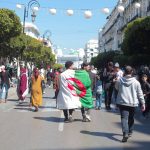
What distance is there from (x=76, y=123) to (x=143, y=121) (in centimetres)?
246

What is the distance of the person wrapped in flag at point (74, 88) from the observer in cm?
1374

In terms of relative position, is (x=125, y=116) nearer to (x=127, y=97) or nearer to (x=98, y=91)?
(x=127, y=97)

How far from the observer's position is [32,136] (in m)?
11.1

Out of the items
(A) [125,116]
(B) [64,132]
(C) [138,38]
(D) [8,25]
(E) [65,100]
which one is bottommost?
(B) [64,132]

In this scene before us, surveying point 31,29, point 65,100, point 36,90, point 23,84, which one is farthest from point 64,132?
point 31,29

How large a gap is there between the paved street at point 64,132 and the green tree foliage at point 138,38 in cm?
2906

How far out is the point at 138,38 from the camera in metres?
46.0

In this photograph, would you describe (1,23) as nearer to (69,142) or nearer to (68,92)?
(68,92)

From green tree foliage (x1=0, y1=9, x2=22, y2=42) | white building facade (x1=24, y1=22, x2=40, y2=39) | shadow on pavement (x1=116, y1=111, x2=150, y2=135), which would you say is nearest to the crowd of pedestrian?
shadow on pavement (x1=116, y1=111, x2=150, y2=135)

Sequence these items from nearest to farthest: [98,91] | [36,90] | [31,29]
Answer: [36,90] < [98,91] < [31,29]

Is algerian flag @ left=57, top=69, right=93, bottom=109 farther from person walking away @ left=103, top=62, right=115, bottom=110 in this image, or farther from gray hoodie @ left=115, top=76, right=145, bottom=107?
person walking away @ left=103, top=62, right=115, bottom=110

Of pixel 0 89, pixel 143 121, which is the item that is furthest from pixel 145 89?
pixel 0 89

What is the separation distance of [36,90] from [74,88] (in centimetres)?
392

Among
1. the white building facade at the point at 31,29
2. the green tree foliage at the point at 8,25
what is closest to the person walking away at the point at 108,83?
the green tree foliage at the point at 8,25
